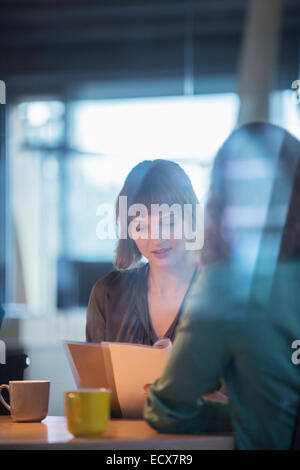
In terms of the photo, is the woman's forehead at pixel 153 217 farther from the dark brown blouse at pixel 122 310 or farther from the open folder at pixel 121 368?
the open folder at pixel 121 368

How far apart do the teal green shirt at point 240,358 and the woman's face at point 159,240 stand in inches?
22.8

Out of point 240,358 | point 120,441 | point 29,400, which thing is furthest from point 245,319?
point 29,400

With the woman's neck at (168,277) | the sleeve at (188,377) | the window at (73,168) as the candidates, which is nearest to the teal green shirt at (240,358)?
the sleeve at (188,377)

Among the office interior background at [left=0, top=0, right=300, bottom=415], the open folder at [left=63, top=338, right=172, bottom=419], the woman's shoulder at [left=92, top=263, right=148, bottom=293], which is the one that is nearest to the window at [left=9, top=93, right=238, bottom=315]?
the office interior background at [left=0, top=0, right=300, bottom=415]

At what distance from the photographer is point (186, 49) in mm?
5789

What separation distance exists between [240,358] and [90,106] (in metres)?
5.36

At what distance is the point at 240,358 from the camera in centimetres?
90

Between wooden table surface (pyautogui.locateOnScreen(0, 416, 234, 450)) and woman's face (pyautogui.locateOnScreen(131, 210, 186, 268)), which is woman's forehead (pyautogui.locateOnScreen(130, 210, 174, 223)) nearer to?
woman's face (pyautogui.locateOnScreen(131, 210, 186, 268))

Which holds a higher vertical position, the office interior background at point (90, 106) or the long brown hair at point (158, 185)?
the office interior background at point (90, 106)

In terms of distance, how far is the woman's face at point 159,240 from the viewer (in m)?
1.50

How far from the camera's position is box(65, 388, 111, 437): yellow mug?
0.92 meters

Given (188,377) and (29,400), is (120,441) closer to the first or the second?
(188,377)

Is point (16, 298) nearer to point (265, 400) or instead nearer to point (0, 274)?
point (0, 274)
